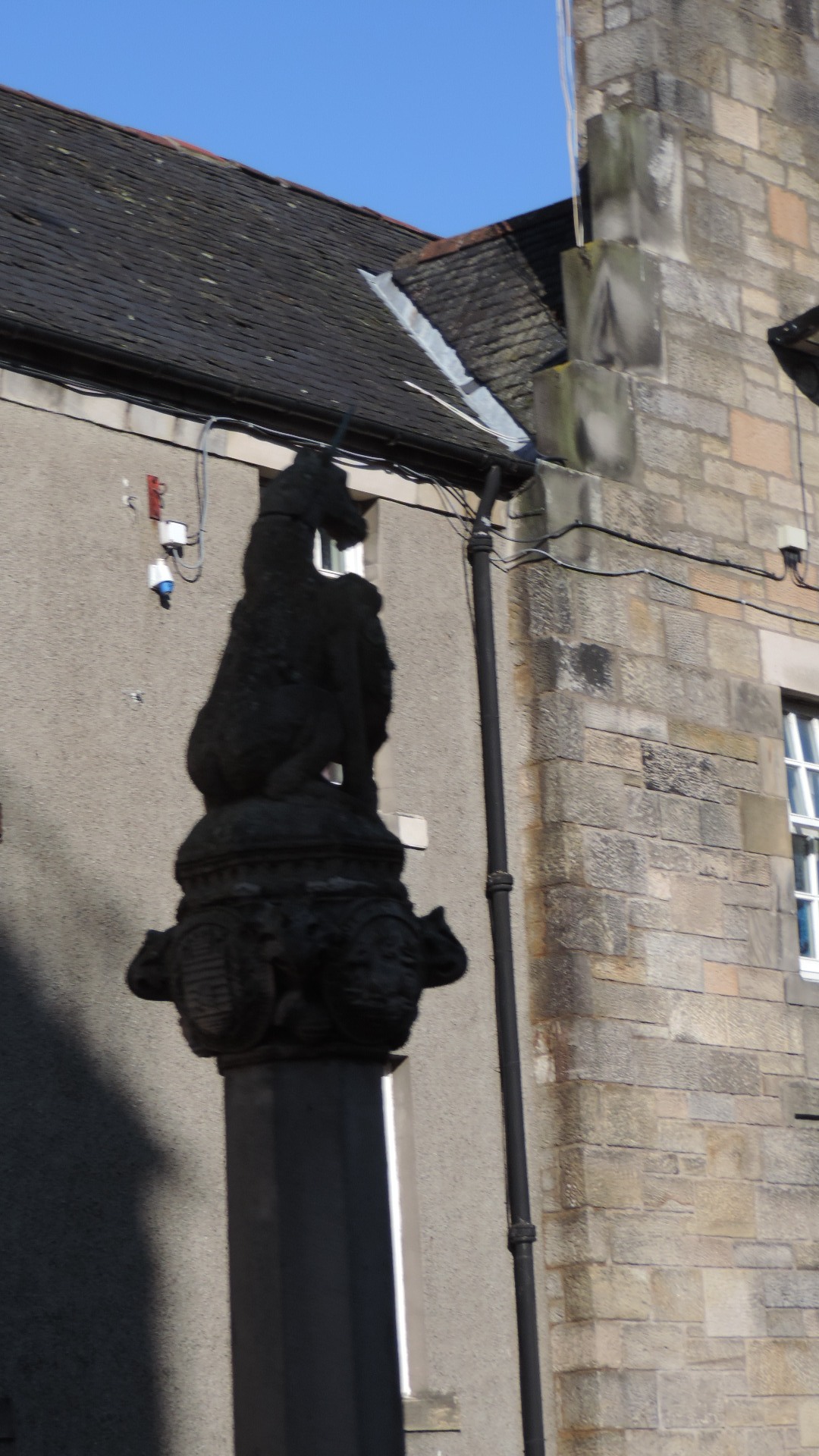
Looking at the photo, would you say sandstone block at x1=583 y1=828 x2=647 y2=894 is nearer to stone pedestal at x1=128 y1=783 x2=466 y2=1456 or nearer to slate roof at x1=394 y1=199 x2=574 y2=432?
slate roof at x1=394 y1=199 x2=574 y2=432

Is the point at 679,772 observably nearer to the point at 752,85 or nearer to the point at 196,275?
the point at 196,275

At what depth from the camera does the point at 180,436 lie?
1152 cm

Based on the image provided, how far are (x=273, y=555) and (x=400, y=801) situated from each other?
16.2ft

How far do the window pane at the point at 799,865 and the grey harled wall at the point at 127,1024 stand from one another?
6.84 feet

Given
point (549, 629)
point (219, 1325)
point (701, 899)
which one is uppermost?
point (549, 629)

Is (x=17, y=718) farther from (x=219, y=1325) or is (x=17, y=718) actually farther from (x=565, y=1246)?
(x=565, y=1246)

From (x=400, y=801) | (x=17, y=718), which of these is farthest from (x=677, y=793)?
(x=17, y=718)

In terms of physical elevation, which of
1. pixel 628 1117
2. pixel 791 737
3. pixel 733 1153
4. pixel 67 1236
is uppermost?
pixel 791 737

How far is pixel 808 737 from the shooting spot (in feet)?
45.0

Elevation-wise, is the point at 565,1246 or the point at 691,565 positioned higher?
the point at 691,565

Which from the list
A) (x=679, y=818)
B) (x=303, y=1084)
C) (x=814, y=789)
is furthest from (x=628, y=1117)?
(x=303, y=1084)

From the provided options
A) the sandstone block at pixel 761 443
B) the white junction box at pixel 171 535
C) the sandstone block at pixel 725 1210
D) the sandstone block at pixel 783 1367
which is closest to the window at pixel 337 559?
the white junction box at pixel 171 535

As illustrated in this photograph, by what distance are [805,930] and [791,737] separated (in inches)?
41.0

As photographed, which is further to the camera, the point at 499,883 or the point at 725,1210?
the point at 725,1210
